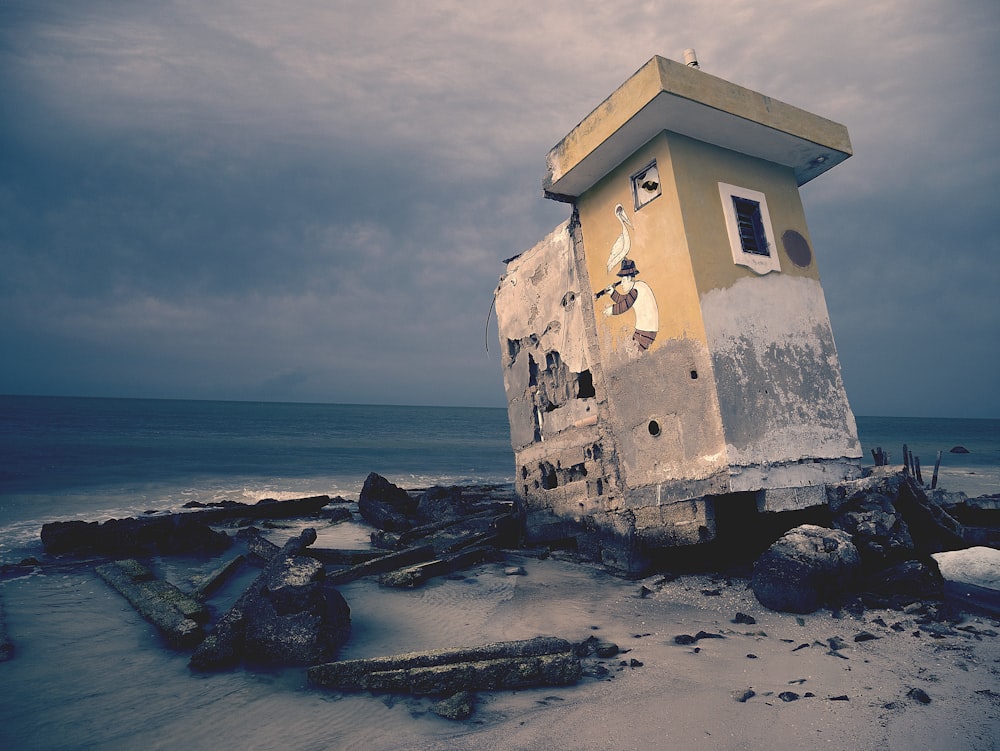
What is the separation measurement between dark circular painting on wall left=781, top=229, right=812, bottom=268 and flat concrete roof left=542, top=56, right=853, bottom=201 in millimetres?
1143

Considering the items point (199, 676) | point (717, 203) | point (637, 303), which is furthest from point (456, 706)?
point (717, 203)

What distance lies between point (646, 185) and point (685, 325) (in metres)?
2.03

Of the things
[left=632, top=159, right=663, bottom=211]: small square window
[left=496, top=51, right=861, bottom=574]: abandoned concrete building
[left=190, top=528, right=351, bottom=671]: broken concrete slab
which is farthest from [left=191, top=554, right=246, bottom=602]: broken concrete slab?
[left=632, top=159, right=663, bottom=211]: small square window

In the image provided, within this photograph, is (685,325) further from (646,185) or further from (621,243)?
(646,185)

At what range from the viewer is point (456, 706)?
351 centimetres

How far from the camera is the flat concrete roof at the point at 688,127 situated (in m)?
6.00

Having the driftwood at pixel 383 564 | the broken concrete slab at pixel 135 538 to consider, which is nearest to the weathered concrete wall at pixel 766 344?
the driftwood at pixel 383 564

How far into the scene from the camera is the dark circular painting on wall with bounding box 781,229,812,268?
720cm

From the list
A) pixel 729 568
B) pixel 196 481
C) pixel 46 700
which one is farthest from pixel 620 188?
pixel 196 481

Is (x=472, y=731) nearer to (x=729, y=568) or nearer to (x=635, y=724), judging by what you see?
(x=635, y=724)

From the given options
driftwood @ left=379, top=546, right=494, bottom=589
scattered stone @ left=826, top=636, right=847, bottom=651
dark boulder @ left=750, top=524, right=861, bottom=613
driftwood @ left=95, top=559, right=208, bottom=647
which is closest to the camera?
scattered stone @ left=826, top=636, right=847, bottom=651

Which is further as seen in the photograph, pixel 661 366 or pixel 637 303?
pixel 637 303

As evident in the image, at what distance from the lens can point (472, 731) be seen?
3328 mm

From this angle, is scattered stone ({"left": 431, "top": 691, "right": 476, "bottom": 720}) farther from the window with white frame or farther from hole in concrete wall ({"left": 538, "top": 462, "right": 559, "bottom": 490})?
the window with white frame
